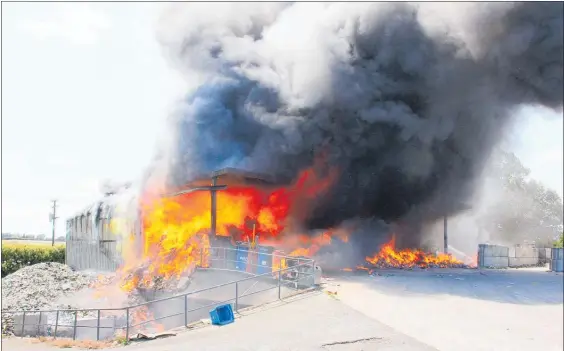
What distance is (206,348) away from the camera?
1137 cm

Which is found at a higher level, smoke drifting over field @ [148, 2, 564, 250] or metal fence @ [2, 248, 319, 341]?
smoke drifting over field @ [148, 2, 564, 250]

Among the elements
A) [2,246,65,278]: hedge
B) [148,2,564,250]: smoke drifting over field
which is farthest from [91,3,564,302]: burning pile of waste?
Result: [2,246,65,278]: hedge

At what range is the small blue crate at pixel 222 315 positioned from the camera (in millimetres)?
13234

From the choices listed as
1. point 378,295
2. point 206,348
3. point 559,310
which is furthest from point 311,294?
point 559,310

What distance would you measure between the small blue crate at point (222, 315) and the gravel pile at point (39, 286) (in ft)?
33.5

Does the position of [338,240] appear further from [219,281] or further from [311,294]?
[311,294]

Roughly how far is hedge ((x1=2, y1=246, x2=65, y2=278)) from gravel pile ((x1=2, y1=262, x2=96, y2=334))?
688 centimetres

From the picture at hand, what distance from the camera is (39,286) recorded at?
26.4m

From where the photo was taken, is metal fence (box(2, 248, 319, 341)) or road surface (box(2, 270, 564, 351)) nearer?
road surface (box(2, 270, 564, 351))

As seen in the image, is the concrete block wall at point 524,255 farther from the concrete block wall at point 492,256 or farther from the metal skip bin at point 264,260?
the metal skip bin at point 264,260

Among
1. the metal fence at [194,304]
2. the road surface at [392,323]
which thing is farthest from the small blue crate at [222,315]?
the metal fence at [194,304]

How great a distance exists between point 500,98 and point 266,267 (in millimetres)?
12671

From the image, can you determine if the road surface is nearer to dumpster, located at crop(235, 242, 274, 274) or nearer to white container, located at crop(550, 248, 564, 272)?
dumpster, located at crop(235, 242, 274, 274)

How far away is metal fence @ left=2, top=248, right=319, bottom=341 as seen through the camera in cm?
1592
